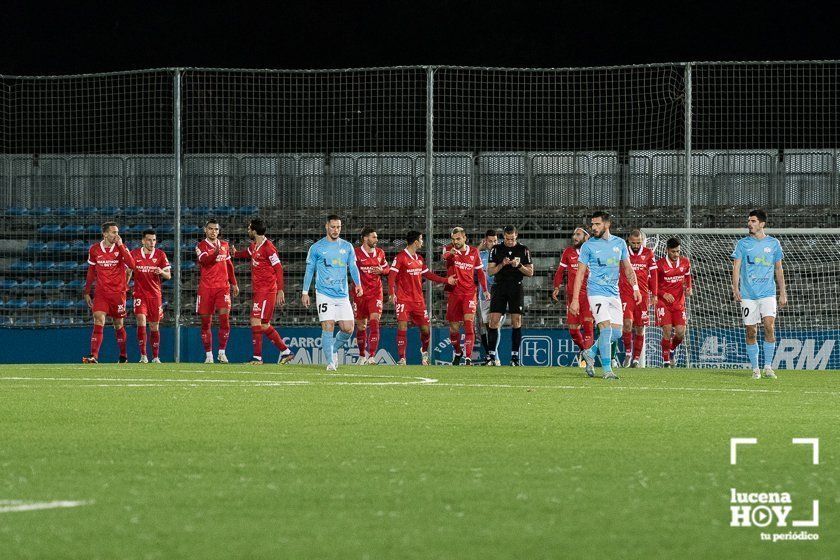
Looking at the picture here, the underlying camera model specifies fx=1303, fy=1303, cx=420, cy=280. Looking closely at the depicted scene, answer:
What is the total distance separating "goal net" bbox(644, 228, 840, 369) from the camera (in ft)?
65.9

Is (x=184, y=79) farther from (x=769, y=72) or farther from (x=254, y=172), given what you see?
(x=769, y=72)

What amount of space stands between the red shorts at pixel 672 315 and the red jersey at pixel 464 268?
9.84 feet

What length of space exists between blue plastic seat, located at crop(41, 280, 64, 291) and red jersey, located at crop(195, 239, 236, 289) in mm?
3478

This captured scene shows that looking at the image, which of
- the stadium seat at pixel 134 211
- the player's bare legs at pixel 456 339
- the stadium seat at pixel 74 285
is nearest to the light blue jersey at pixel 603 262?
the player's bare legs at pixel 456 339

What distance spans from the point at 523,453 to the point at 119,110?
1634cm

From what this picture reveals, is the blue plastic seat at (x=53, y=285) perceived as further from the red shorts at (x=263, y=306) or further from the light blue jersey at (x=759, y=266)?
the light blue jersey at (x=759, y=266)

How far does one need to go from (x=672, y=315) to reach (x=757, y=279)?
16.9 ft

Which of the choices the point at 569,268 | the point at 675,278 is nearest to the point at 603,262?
the point at 569,268

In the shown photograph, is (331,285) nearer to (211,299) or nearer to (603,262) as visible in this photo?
(603,262)

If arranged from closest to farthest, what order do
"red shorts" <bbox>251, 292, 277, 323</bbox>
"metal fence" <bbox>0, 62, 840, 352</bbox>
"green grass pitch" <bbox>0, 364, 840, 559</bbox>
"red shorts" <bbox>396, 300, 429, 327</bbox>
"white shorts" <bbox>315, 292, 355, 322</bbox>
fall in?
1. "green grass pitch" <bbox>0, 364, 840, 559</bbox>
2. "white shorts" <bbox>315, 292, 355, 322</bbox>
3. "red shorts" <bbox>251, 292, 277, 323</bbox>
4. "red shorts" <bbox>396, 300, 429, 327</bbox>
5. "metal fence" <bbox>0, 62, 840, 352</bbox>

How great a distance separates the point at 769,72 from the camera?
20.1 metres

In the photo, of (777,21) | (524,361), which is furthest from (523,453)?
(777,21)

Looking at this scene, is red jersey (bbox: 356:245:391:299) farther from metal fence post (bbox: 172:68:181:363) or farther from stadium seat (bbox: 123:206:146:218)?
stadium seat (bbox: 123:206:146:218)

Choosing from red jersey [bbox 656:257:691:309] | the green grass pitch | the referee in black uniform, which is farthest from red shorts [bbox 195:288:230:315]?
the green grass pitch
